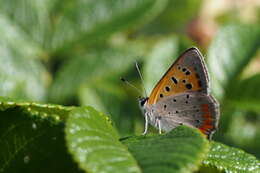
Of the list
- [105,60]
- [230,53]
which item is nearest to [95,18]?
[105,60]

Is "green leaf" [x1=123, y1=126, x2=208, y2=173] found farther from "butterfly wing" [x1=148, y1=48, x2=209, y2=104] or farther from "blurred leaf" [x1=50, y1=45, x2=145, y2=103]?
"blurred leaf" [x1=50, y1=45, x2=145, y2=103]

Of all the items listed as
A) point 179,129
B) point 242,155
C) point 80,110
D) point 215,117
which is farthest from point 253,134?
point 80,110

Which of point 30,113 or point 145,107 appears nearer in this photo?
point 30,113

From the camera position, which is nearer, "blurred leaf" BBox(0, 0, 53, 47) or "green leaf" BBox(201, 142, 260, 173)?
"green leaf" BBox(201, 142, 260, 173)

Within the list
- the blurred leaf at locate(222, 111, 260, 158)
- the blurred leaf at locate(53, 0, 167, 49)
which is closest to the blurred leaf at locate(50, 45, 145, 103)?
the blurred leaf at locate(53, 0, 167, 49)

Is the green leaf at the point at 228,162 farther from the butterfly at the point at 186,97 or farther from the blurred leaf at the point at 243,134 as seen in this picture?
the blurred leaf at the point at 243,134

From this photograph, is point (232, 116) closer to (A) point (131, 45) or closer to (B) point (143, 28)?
(A) point (131, 45)

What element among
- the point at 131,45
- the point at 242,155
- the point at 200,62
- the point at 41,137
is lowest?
the point at 242,155
